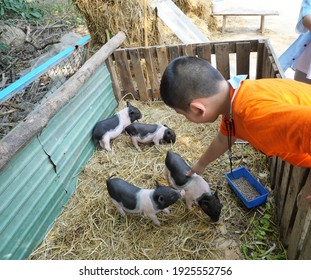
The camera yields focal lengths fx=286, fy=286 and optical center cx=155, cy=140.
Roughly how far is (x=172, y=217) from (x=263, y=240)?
2.65ft

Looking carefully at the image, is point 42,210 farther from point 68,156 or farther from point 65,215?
point 68,156

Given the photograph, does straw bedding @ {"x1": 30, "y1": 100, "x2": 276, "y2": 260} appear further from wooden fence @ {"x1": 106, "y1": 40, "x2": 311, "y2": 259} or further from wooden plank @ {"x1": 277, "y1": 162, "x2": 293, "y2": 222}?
wooden fence @ {"x1": 106, "y1": 40, "x2": 311, "y2": 259}

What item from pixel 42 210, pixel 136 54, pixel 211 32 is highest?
pixel 136 54

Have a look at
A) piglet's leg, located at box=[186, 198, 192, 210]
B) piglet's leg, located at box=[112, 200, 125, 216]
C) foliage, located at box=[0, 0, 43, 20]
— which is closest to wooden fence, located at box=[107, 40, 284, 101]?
piglet's leg, located at box=[186, 198, 192, 210]

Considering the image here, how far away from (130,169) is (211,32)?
6722mm

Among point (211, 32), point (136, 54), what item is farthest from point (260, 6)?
point (136, 54)

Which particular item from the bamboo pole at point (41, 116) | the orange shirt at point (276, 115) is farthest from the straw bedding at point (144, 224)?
the orange shirt at point (276, 115)

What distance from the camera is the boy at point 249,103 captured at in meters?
1.26

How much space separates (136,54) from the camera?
13.1 ft

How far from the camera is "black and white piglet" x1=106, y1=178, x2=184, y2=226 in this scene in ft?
7.79

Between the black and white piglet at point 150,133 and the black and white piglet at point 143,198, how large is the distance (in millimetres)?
959

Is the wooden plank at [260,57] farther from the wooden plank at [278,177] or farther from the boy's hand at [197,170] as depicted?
the boy's hand at [197,170]

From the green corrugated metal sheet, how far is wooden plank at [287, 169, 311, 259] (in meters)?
2.08

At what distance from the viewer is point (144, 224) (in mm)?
2664
